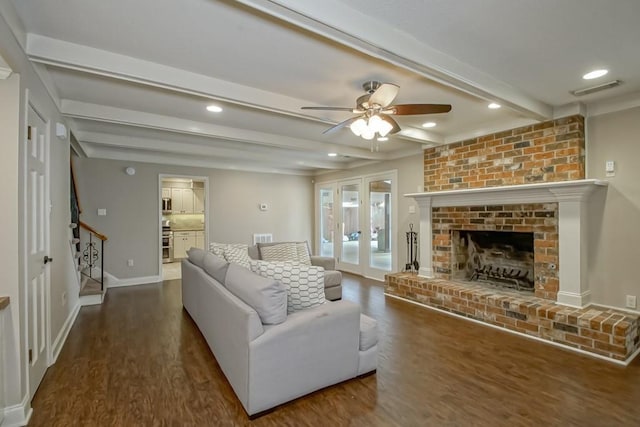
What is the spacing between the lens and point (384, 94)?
2434 millimetres

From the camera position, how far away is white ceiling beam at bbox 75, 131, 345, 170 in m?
4.48

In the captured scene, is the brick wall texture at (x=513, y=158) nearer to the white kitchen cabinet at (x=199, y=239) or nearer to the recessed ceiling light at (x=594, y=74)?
the recessed ceiling light at (x=594, y=74)

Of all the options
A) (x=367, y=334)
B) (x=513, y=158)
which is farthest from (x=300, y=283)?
(x=513, y=158)

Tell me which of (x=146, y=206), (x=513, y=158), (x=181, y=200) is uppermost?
→ (x=513, y=158)

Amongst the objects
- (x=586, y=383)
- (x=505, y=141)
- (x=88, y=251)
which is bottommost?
(x=586, y=383)

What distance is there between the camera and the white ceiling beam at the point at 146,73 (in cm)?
215

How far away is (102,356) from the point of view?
2.86 meters

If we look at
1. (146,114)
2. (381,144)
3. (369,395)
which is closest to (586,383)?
(369,395)

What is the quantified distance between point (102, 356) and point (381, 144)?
4.46 meters

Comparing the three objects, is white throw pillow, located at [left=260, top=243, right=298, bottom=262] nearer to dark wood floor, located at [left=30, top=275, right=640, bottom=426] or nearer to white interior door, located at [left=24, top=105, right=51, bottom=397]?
dark wood floor, located at [left=30, top=275, right=640, bottom=426]

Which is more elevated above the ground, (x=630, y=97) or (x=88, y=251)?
(x=630, y=97)

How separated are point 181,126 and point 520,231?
4276 mm

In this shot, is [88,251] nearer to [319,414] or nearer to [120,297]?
[120,297]

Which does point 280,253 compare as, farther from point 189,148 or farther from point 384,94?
point 384,94
